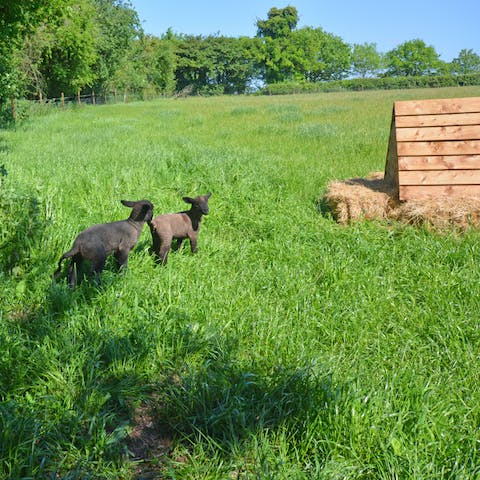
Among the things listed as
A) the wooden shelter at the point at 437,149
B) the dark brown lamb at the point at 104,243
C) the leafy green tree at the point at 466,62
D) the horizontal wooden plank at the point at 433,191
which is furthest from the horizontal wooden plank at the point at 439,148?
the leafy green tree at the point at 466,62

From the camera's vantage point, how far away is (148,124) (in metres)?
19.7

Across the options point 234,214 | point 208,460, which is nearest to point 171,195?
point 234,214

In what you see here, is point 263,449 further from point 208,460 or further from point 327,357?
point 327,357

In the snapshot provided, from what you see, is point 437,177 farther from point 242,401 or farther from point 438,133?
point 242,401

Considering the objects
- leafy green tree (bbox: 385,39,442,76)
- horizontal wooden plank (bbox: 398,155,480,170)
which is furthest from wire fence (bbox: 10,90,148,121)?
leafy green tree (bbox: 385,39,442,76)

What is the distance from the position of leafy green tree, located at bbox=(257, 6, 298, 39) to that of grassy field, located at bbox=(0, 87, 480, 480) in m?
120

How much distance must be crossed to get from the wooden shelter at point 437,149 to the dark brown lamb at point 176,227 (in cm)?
330

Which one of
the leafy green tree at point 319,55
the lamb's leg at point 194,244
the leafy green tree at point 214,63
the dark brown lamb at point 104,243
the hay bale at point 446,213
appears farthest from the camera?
the leafy green tree at point 319,55

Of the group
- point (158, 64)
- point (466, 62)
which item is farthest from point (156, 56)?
point (466, 62)

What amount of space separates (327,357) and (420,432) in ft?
2.96

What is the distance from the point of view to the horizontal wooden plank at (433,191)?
5.97m

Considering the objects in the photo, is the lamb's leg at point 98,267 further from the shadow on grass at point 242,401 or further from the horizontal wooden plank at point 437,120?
the horizontal wooden plank at point 437,120

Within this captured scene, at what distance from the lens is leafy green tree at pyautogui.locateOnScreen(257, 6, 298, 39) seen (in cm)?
11112

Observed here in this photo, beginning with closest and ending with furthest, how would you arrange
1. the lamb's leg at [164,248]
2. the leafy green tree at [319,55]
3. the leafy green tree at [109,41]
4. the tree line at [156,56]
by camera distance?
the lamb's leg at [164,248] → the tree line at [156,56] → the leafy green tree at [109,41] → the leafy green tree at [319,55]
